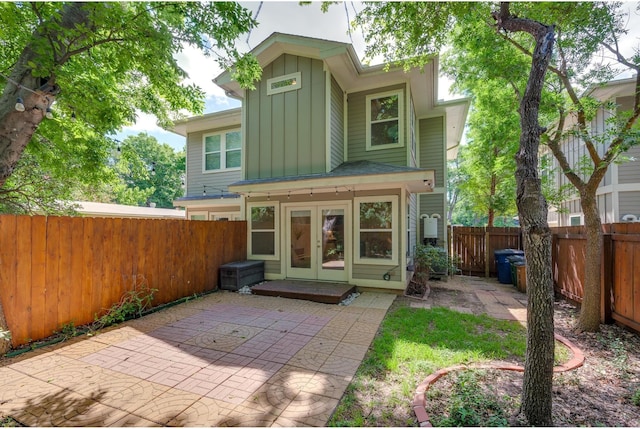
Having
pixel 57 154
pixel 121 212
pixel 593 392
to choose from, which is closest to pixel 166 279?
pixel 57 154

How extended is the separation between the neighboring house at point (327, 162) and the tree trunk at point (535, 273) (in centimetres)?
384

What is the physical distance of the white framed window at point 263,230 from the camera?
7.97m

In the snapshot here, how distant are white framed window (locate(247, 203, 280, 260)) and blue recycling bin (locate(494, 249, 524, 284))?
731cm

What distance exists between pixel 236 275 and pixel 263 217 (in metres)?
1.91

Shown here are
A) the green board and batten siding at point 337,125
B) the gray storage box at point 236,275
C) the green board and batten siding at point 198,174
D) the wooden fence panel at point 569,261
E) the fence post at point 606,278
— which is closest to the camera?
the fence post at point 606,278

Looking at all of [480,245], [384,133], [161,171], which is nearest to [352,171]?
[384,133]

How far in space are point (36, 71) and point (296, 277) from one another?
20.8 feet

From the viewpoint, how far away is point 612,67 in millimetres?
4742

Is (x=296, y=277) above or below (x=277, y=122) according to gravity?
below

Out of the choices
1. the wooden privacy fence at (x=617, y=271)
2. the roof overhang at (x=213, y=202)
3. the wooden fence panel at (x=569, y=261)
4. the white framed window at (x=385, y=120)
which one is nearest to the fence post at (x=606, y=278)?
the wooden privacy fence at (x=617, y=271)

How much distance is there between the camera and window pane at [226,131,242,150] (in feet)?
35.6

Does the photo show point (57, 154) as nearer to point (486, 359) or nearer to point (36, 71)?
point (36, 71)

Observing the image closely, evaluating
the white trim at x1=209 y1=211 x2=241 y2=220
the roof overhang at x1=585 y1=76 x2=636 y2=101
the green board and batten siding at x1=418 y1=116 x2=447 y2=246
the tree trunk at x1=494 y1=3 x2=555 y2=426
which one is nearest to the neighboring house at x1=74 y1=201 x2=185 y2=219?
the white trim at x1=209 y1=211 x2=241 y2=220

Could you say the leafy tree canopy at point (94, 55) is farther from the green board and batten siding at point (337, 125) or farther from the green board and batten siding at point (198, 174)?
the green board and batten siding at point (198, 174)
